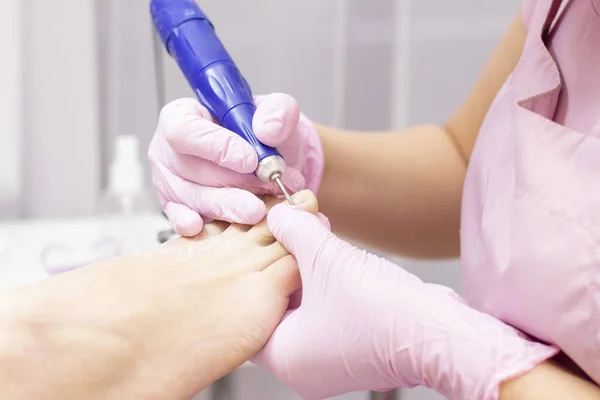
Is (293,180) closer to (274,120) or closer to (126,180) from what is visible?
(274,120)

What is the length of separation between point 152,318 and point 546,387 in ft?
1.08

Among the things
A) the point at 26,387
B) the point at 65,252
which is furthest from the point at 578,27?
the point at 65,252

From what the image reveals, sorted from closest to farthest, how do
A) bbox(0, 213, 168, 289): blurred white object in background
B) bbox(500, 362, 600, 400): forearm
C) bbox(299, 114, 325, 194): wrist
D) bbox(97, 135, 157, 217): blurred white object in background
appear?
bbox(500, 362, 600, 400): forearm
bbox(299, 114, 325, 194): wrist
bbox(0, 213, 168, 289): blurred white object in background
bbox(97, 135, 157, 217): blurred white object in background

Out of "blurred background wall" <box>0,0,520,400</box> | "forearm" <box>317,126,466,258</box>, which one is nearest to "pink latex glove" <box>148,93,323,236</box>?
"forearm" <box>317,126,466,258</box>

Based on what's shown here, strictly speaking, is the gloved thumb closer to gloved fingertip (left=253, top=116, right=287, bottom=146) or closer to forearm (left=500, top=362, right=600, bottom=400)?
gloved fingertip (left=253, top=116, right=287, bottom=146)

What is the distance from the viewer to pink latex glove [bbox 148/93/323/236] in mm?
594

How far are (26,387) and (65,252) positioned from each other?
1.63 feet

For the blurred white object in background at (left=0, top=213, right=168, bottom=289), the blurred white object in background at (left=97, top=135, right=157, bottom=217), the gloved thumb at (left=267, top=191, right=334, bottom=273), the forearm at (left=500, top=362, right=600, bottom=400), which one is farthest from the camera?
the blurred white object in background at (left=97, top=135, right=157, bottom=217)

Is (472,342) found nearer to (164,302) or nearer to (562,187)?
(562,187)

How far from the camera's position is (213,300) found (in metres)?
0.57

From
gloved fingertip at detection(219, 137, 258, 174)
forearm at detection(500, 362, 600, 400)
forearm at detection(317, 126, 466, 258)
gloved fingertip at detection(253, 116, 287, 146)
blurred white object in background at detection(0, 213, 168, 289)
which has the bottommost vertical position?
blurred white object in background at detection(0, 213, 168, 289)

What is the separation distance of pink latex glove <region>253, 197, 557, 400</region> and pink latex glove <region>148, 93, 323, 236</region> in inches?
3.7

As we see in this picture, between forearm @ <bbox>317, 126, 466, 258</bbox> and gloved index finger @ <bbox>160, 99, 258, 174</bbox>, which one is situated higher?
gloved index finger @ <bbox>160, 99, 258, 174</bbox>

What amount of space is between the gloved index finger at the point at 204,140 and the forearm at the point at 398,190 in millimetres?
213
